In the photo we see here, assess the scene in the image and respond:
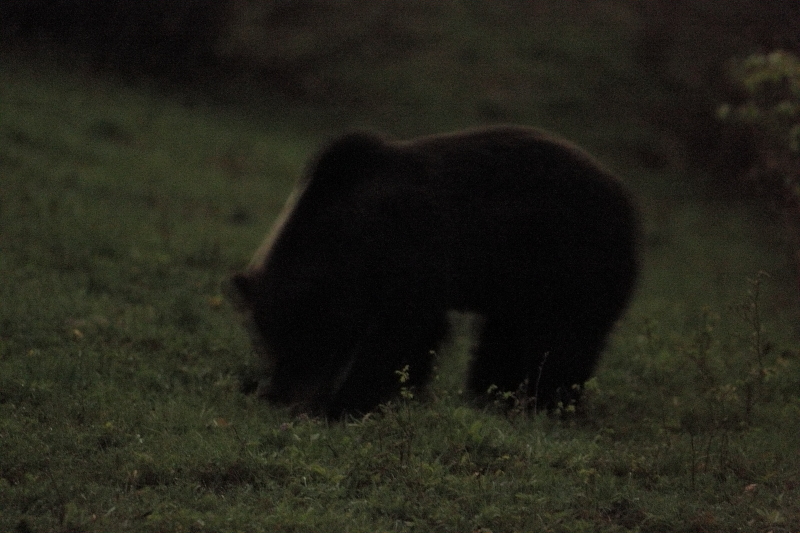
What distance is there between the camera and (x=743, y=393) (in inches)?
286

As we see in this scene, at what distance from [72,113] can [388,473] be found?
→ 422 inches

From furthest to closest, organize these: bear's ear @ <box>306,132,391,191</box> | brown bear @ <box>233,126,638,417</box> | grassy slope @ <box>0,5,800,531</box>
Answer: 1. bear's ear @ <box>306,132,391,191</box>
2. brown bear @ <box>233,126,638,417</box>
3. grassy slope @ <box>0,5,800,531</box>

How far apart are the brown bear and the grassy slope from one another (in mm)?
345

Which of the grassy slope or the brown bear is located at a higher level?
the brown bear

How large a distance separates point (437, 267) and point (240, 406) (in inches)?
57.0

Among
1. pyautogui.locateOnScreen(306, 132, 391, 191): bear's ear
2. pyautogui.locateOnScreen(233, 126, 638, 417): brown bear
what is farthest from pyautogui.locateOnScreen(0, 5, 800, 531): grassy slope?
pyautogui.locateOnScreen(306, 132, 391, 191): bear's ear

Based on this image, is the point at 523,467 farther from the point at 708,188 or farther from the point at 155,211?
the point at 708,188

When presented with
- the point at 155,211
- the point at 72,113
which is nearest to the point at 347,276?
the point at 155,211

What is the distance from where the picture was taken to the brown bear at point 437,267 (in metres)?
6.20

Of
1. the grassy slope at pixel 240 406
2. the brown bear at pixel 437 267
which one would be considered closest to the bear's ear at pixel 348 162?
the brown bear at pixel 437 267

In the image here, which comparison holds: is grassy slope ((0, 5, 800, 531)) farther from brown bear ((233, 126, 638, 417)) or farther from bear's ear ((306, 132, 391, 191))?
bear's ear ((306, 132, 391, 191))

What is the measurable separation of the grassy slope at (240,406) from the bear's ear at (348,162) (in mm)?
1273

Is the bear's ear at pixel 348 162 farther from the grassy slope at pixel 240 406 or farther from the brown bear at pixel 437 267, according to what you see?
the grassy slope at pixel 240 406

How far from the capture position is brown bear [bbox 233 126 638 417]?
6.20m
